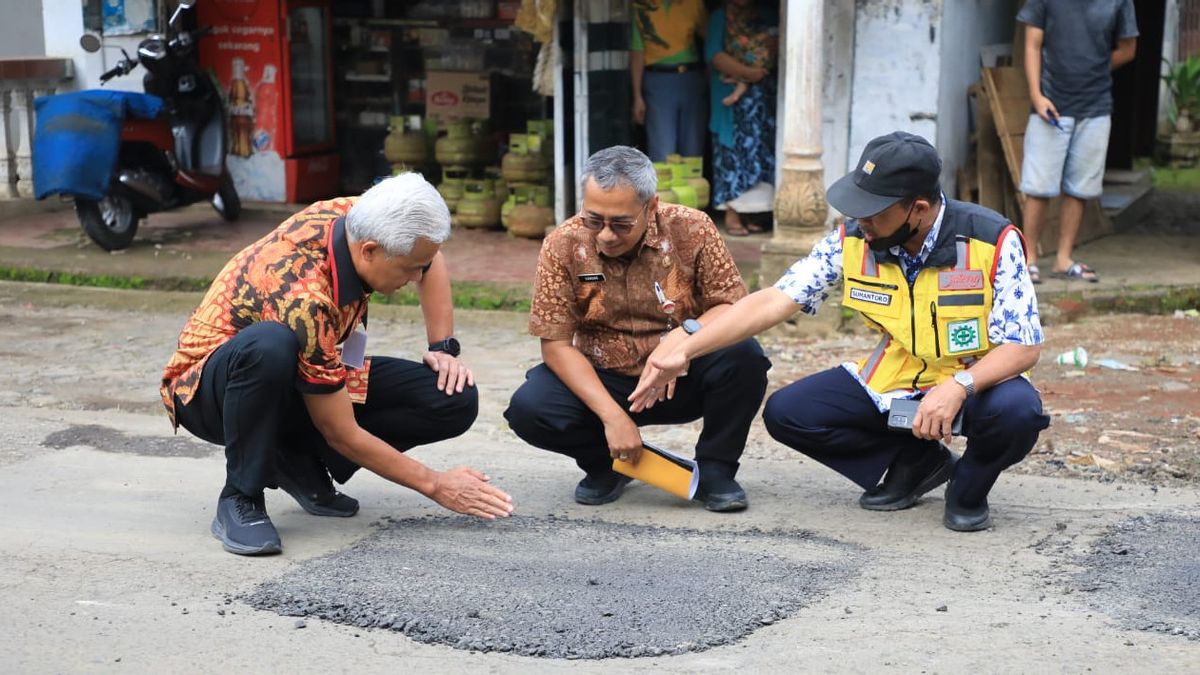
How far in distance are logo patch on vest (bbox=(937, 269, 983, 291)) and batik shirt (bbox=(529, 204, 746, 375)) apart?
2.36ft

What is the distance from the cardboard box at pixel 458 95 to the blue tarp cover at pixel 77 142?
7.97 feet

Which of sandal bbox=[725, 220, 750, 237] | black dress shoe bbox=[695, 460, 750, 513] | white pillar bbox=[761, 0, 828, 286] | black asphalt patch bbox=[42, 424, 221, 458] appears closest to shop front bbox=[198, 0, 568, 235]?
sandal bbox=[725, 220, 750, 237]

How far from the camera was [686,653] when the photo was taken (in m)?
3.76

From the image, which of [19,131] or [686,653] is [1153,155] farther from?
[686,653]

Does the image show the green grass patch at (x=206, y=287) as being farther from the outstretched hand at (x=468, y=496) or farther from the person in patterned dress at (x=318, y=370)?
the outstretched hand at (x=468, y=496)

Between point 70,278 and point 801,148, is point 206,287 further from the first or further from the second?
point 801,148

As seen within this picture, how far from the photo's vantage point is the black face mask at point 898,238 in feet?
14.7

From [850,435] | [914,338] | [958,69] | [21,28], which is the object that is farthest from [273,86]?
[914,338]

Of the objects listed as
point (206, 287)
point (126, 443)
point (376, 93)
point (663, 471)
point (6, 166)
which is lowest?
point (126, 443)

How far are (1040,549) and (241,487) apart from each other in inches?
95.2

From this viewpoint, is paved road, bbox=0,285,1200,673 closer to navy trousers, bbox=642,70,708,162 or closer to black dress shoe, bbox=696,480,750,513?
black dress shoe, bbox=696,480,750,513

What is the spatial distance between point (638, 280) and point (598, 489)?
0.77 meters

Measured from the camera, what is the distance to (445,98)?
11328 millimetres

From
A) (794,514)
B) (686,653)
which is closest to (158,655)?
(686,653)
